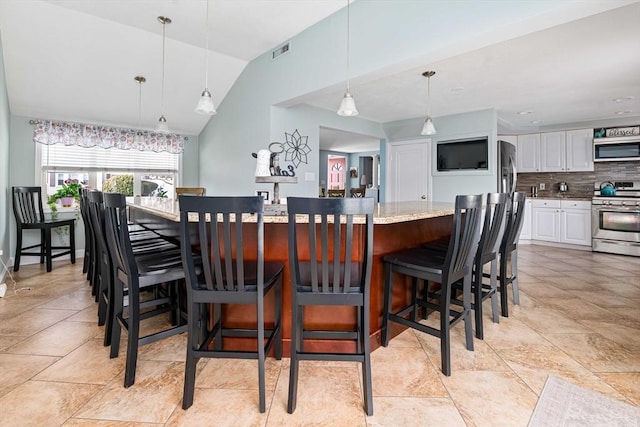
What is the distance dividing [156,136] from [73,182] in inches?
55.0

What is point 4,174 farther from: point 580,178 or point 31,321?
point 580,178

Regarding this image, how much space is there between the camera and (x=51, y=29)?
3395 millimetres

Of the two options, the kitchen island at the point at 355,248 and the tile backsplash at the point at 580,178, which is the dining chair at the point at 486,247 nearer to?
the kitchen island at the point at 355,248

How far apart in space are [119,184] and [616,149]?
27.0 feet

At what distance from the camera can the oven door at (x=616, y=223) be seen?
5.04 m

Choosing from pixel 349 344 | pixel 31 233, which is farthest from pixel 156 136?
pixel 349 344

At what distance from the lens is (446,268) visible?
70.7 inches

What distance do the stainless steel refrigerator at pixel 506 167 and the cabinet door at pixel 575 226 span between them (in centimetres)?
102

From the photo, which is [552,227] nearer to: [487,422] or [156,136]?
[487,422]

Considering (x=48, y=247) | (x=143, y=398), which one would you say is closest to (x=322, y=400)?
(x=143, y=398)

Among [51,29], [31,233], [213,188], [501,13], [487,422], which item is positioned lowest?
[487,422]

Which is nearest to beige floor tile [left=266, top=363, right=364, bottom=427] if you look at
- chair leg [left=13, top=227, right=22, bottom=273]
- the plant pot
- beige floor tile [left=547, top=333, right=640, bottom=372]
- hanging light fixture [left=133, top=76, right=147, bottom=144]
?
beige floor tile [left=547, top=333, right=640, bottom=372]

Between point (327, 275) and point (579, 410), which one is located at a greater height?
point (327, 275)

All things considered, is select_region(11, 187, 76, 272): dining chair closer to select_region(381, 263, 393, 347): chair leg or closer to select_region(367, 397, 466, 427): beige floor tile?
select_region(381, 263, 393, 347): chair leg
